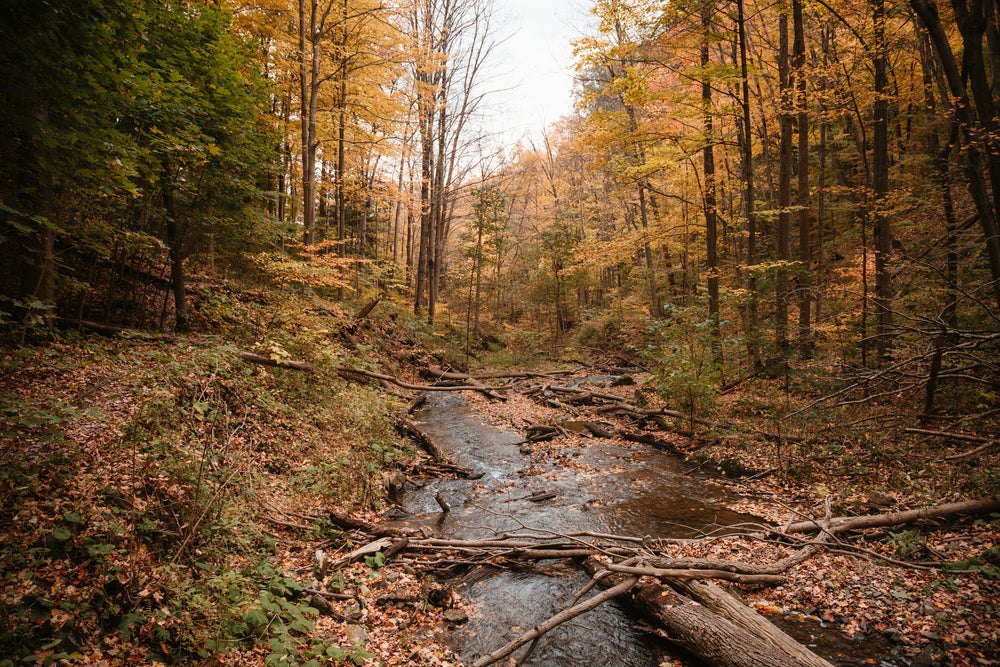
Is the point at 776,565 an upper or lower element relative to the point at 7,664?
lower

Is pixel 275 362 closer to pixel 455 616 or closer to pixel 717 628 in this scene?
pixel 455 616

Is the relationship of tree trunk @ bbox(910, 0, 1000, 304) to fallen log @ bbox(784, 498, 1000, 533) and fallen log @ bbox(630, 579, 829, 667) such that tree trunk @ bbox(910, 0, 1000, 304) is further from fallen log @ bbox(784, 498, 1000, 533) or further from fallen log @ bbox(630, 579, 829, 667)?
fallen log @ bbox(630, 579, 829, 667)

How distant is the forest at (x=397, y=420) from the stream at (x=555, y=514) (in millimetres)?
62

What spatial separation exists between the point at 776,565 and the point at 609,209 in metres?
21.3

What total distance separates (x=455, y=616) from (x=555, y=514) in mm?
2668

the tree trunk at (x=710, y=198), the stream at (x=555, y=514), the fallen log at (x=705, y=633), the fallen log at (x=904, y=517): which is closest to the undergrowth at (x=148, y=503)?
the stream at (x=555, y=514)

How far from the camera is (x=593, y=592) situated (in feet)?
15.4

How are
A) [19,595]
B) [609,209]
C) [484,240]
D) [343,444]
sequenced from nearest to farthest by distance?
[19,595]
[343,444]
[609,209]
[484,240]

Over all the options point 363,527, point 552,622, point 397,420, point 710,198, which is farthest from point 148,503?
point 710,198

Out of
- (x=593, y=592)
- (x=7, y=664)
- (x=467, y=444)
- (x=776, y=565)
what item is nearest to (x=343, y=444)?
(x=467, y=444)

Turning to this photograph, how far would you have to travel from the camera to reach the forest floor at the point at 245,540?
296cm

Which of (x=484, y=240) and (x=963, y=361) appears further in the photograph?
(x=484, y=240)

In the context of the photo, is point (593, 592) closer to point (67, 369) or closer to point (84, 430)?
point (84, 430)

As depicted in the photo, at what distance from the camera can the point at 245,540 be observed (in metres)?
4.27
